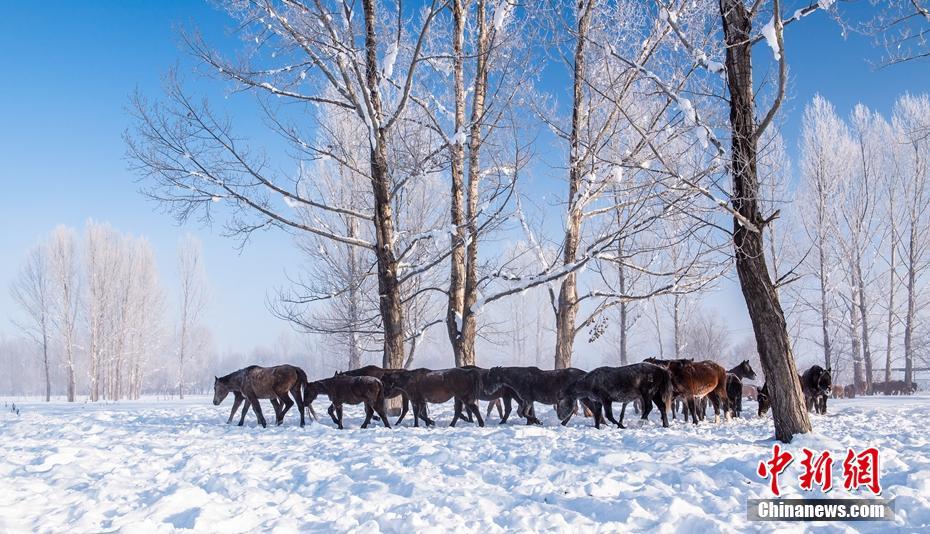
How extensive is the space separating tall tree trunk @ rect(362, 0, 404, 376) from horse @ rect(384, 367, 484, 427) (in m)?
1.64

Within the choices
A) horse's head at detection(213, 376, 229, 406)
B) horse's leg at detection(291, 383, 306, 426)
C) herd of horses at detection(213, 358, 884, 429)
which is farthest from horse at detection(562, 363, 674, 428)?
horse's head at detection(213, 376, 229, 406)

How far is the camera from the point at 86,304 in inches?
1908

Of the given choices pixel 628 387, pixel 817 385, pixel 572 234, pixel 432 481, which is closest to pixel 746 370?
pixel 817 385

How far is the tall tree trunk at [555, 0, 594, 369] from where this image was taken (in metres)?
14.2

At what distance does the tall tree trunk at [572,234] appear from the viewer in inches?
560

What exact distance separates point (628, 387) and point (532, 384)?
1701mm

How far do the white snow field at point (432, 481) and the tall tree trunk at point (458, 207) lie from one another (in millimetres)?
4840

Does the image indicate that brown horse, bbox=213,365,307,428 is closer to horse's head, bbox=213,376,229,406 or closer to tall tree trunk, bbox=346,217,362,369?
horse's head, bbox=213,376,229,406

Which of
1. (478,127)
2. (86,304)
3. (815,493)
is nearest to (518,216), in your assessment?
(478,127)

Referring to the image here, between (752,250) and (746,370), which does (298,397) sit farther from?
(746,370)

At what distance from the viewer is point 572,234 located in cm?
1450

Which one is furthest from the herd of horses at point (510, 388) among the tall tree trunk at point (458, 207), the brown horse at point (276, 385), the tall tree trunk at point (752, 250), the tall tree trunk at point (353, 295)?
the tall tree trunk at point (353, 295)

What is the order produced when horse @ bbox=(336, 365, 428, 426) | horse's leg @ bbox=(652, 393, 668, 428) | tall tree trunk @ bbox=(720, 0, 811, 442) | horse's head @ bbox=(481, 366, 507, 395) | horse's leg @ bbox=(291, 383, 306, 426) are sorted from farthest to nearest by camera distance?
horse's leg @ bbox=(291, 383, 306, 426)
horse @ bbox=(336, 365, 428, 426)
horse's head @ bbox=(481, 366, 507, 395)
horse's leg @ bbox=(652, 393, 668, 428)
tall tree trunk @ bbox=(720, 0, 811, 442)

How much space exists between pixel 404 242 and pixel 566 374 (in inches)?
410
